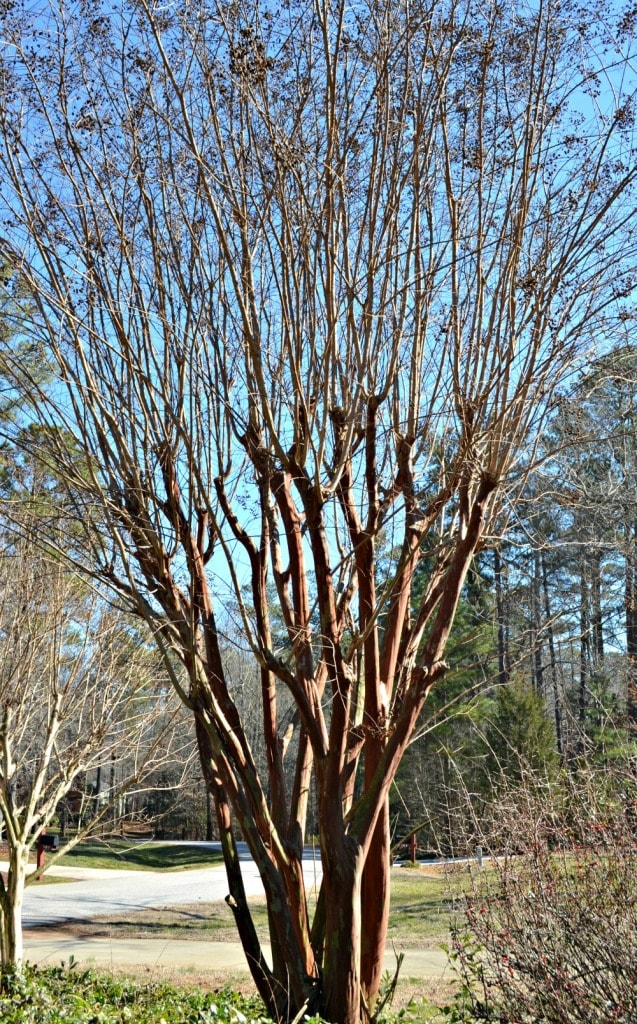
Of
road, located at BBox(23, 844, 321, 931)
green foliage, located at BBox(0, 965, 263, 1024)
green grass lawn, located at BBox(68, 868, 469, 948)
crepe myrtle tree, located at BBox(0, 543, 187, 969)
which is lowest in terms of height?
road, located at BBox(23, 844, 321, 931)

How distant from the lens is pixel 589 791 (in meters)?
4.81

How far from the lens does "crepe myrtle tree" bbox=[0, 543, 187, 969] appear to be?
7.92 m

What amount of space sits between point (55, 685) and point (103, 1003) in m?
2.94

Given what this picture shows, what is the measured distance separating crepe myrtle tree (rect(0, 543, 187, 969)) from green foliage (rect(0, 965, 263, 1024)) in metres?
1.06

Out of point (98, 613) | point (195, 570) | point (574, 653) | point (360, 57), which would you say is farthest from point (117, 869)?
point (360, 57)

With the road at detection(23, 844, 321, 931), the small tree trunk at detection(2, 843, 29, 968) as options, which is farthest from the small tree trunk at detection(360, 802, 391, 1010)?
the road at detection(23, 844, 321, 931)

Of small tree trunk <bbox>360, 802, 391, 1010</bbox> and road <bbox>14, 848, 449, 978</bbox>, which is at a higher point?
small tree trunk <bbox>360, 802, 391, 1010</bbox>

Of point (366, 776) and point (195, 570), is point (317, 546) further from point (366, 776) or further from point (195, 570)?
point (366, 776)

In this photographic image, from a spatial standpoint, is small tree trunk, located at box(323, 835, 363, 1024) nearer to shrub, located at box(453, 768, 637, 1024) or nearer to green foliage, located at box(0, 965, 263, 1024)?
green foliage, located at box(0, 965, 263, 1024)

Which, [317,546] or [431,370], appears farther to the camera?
[431,370]

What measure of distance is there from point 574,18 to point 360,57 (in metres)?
1.02

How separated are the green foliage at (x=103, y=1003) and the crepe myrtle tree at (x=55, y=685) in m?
1.06

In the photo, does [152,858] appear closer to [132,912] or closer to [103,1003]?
[132,912]

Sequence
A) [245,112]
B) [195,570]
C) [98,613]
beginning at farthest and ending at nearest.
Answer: [98,613] → [195,570] → [245,112]
